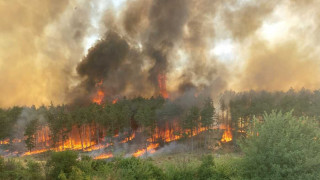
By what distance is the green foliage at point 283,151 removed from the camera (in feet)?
75.5

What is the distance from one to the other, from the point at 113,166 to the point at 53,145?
6532 cm

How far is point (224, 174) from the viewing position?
3488cm

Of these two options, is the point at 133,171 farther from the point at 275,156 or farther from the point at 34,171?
the point at 275,156

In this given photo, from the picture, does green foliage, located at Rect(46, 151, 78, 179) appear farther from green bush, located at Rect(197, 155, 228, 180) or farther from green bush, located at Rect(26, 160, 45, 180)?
green bush, located at Rect(197, 155, 228, 180)

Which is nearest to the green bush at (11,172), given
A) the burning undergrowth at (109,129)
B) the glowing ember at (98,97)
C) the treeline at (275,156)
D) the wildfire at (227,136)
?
the treeline at (275,156)

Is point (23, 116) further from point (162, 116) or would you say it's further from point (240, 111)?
point (240, 111)

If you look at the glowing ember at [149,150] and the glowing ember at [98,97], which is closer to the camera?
the glowing ember at [149,150]

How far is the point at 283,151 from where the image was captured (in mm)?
23422

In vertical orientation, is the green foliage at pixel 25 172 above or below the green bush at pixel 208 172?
above

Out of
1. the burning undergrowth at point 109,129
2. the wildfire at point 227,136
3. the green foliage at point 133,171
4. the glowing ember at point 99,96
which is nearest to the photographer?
the green foliage at point 133,171

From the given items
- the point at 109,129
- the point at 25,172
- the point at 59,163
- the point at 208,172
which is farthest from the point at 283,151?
the point at 109,129

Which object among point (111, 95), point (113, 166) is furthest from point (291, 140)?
point (111, 95)

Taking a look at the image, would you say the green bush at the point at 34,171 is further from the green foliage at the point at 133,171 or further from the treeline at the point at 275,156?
the green foliage at the point at 133,171

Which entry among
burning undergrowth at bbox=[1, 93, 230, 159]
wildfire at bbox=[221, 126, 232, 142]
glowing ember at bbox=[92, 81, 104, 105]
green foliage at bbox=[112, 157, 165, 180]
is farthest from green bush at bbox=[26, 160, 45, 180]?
glowing ember at bbox=[92, 81, 104, 105]
